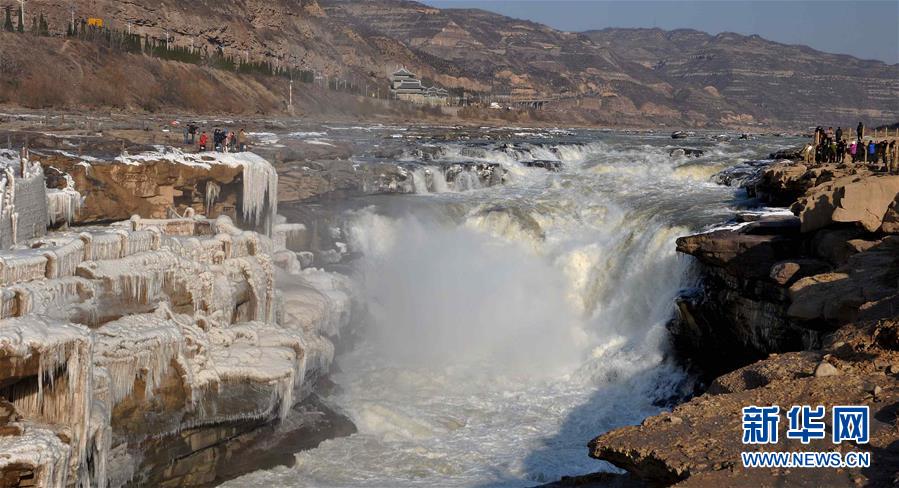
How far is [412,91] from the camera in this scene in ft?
320

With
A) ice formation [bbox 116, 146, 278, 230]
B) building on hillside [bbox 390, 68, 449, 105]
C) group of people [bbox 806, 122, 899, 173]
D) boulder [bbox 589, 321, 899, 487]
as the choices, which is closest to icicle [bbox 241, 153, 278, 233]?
ice formation [bbox 116, 146, 278, 230]

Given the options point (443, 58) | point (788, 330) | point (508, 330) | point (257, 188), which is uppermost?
point (443, 58)

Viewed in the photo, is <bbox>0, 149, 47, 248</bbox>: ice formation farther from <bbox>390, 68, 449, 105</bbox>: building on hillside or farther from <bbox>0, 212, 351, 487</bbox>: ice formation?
<bbox>390, 68, 449, 105</bbox>: building on hillside

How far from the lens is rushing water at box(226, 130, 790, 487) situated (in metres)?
15.4

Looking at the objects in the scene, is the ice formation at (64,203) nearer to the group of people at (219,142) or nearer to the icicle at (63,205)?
the icicle at (63,205)

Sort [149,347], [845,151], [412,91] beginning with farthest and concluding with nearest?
[412,91] < [845,151] < [149,347]

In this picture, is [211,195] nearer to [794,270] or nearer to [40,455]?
[40,455]

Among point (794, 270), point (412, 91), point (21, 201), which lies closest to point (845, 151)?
point (794, 270)

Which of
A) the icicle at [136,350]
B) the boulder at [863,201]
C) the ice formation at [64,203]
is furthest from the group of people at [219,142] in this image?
the boulder at [863,201]

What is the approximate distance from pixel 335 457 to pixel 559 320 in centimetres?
864

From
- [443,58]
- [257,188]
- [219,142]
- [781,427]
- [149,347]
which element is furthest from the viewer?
[443,58]

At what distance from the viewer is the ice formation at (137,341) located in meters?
10.9

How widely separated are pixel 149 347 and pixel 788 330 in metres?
9.79

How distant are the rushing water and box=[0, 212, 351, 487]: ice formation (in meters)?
1.52
